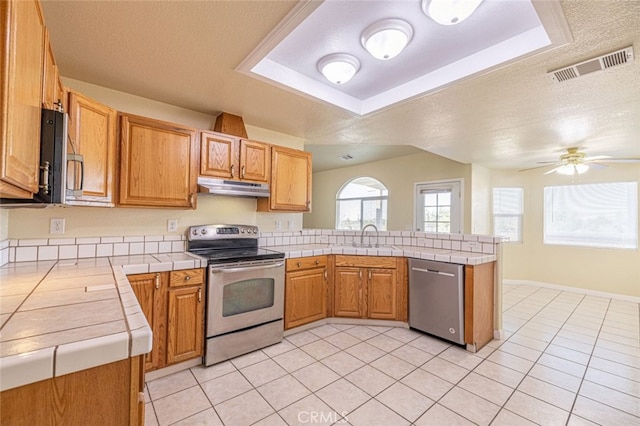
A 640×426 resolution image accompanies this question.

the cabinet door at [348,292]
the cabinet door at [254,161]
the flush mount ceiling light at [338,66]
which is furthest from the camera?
the cabinet door at [348,292]

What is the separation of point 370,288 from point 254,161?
1.93 metres

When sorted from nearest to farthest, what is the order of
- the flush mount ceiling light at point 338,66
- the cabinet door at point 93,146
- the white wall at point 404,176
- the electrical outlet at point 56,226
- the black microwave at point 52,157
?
1. the black microwave at point 52,157
2. the cabinet door at point 93,146
3. the flush mount ceiling light at point 338,66
4. the electrical outlet at point 56,226
5. the white wall at point 404,176

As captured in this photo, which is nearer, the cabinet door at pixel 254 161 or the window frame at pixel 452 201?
the cabinet door at pixel 254 161

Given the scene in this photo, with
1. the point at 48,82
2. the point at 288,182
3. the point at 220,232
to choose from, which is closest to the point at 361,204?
the point at 288,182

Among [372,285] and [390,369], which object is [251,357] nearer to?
[390,369]

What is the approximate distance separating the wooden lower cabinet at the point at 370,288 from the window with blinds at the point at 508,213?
11.9ft

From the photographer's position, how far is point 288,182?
129 inches

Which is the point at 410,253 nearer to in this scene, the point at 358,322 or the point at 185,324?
the point at 358,322

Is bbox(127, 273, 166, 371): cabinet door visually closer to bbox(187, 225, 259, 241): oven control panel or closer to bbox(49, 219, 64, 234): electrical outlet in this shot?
bbox(187, 225, 259, 241): oven control panel

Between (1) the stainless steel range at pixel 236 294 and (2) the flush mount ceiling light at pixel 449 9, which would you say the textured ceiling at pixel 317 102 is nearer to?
(2) the flush mount ceiling light at pixel 449 9

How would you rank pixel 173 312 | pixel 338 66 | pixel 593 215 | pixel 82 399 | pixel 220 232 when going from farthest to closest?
pixel 593 215
pixel 220 232
pixel 173 312
pixel 338 66
pixel 82 399

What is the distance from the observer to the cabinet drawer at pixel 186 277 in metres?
2.19

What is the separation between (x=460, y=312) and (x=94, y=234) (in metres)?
3.36

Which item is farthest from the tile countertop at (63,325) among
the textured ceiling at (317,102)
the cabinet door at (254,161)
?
the cabinet door at (254,161)
